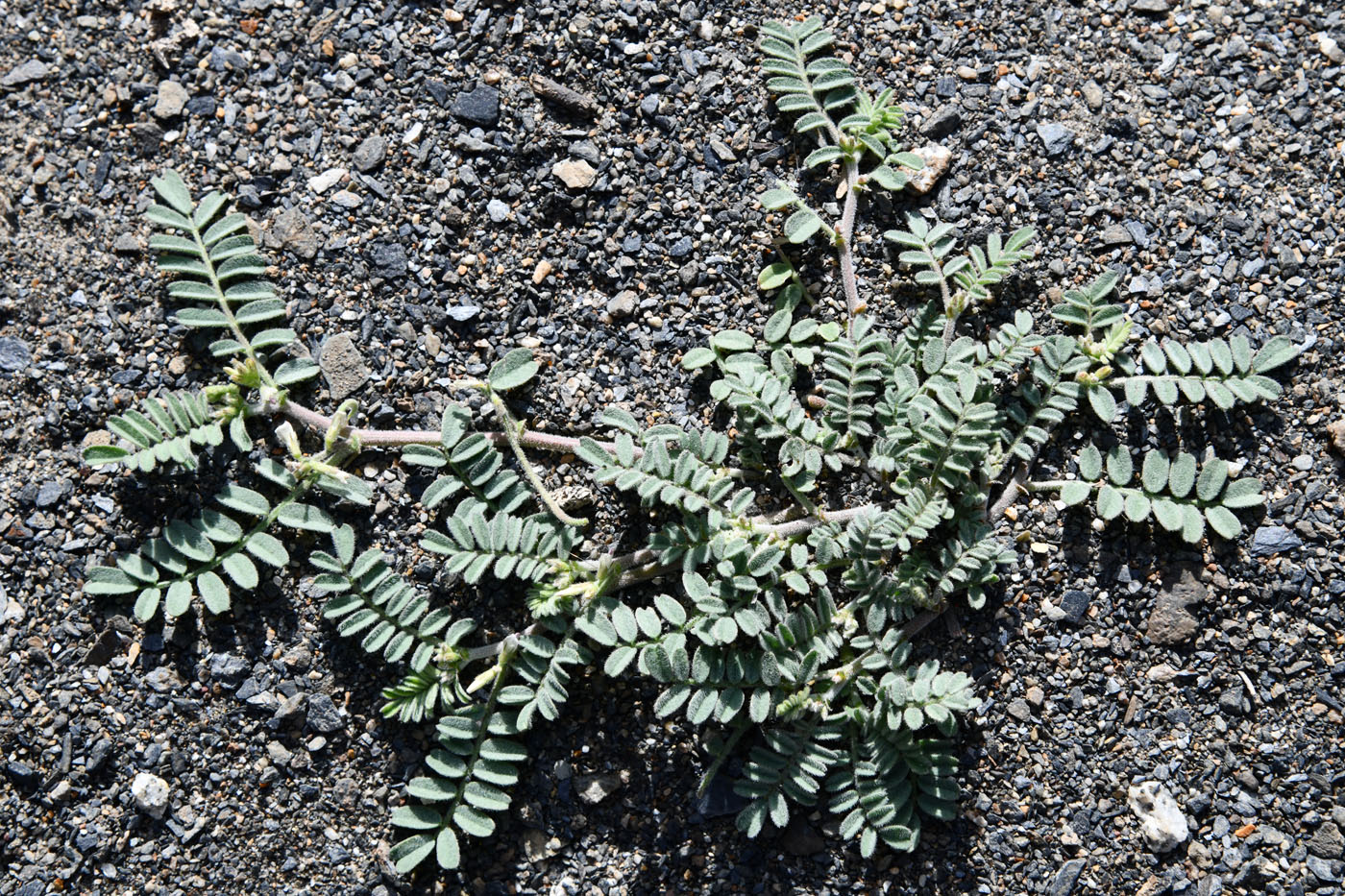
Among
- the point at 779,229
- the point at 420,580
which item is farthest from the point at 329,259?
the point at 779,229

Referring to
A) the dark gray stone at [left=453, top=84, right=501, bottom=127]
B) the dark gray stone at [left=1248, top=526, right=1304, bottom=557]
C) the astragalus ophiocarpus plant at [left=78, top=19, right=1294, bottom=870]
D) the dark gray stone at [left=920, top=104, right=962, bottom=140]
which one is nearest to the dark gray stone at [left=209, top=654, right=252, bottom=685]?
the astragalus ophiocarpus plant at [left=78, top=19, right=1294, bottom=870]

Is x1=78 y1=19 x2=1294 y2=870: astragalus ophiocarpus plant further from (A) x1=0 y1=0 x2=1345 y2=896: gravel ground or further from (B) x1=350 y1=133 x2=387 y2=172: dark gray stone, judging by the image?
(B) x1=350 y1=133 x2=387 y2=172: dark gray stone

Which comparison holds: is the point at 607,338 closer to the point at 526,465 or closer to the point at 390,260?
the point at 526,465

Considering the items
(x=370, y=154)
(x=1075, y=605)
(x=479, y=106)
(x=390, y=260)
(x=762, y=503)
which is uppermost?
(x=479, y=106)

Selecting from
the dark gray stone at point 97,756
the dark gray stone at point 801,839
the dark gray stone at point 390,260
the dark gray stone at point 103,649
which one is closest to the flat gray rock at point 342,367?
the dark gray stone at point 390,260

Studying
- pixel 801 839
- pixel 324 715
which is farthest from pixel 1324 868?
pixel 324 715

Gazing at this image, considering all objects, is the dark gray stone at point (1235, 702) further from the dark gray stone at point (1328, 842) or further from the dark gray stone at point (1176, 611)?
the dark gray stone at point (1328, 842)

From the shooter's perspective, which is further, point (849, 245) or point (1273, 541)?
point (849, 245)
